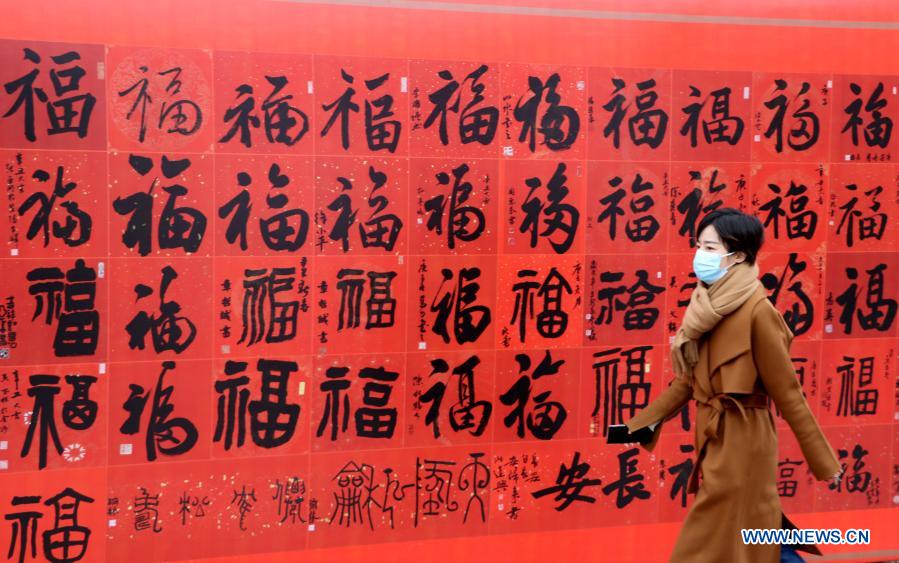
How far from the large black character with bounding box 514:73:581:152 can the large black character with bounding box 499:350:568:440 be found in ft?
2.95

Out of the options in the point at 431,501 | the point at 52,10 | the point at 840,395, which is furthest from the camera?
the point at 840,395

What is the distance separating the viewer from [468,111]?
3.85 metres

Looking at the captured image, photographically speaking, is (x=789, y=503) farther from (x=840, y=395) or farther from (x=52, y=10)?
Answer: (x=52, y=10)

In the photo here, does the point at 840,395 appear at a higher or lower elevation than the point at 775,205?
lower

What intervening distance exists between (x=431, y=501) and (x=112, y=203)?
176cm

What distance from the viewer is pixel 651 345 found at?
4121 mm

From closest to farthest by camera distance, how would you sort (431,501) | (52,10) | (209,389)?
(52,10) → (209,389) → (431,501)

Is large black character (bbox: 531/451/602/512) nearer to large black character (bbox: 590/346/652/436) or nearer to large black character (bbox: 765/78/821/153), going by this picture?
large black character (bbox: 590/346/652/436)

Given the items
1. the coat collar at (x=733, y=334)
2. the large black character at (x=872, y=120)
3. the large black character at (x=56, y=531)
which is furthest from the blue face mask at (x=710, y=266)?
the large black character at (x=56, y=531)

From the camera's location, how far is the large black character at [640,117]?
399cm

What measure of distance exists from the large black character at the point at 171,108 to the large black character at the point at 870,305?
115 inches

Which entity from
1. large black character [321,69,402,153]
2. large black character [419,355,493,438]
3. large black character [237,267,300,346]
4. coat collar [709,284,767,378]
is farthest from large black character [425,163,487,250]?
coat collar [709,284,767,378]

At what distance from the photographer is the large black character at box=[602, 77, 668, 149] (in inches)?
157

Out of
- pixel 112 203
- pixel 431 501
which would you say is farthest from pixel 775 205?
pixel 112 203
